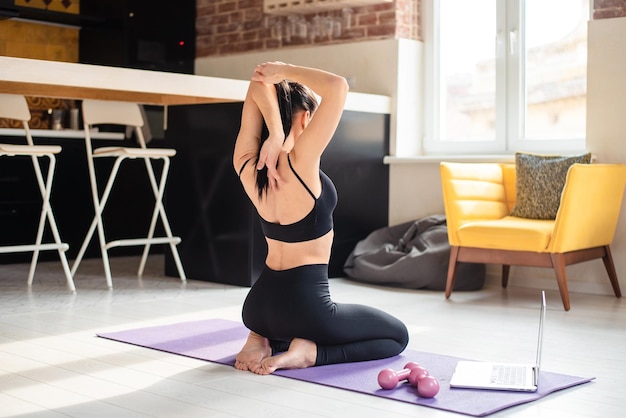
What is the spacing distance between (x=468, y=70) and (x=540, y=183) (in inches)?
57.1

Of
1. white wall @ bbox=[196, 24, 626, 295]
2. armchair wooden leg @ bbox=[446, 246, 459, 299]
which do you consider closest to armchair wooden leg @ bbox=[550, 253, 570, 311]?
armchair wooden leg @ bbox=[446, 246, 459, 299]

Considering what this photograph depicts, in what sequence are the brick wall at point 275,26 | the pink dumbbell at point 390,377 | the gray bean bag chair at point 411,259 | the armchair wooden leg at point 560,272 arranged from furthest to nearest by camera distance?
the brick wall at point 275,26
the gray bean bag chair at point 411,259
the armchair wooden leg at point 560,272
the pink dumbbell at point 390,377

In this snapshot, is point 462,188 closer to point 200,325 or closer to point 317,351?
point 200,325

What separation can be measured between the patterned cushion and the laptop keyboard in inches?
86.7

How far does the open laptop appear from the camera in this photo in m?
2.95

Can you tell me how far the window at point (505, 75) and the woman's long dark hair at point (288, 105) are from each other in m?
2.95

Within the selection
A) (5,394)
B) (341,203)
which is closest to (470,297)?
(341,203)

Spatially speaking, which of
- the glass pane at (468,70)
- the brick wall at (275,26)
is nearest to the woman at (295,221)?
the glass pane at (468,70)

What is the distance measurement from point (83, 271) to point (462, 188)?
8.55 feet

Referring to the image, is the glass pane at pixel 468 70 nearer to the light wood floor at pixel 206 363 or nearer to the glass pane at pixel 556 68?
the glass pane at pixel 556 68

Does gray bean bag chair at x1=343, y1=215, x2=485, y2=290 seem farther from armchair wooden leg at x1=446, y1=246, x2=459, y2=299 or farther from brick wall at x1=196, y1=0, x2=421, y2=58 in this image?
brick wall at x1=196, y1=0, x2=421, y2=58

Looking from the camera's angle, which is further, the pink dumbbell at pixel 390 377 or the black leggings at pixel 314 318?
the black leggings at pixel 314 318

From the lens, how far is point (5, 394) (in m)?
2.87

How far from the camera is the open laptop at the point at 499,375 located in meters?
2.95
